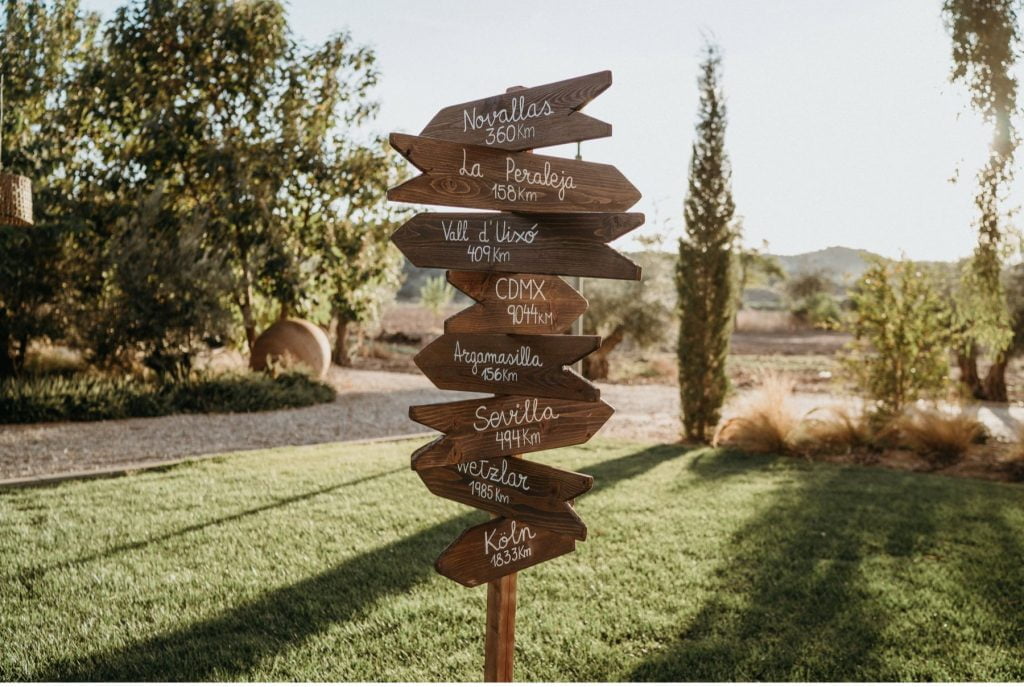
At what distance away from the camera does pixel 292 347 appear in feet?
46.0

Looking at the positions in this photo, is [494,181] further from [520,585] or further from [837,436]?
[837,436]

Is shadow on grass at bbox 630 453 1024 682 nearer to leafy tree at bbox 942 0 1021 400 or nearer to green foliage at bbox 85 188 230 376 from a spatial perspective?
leafy tree at bbox 942 0 1021 400

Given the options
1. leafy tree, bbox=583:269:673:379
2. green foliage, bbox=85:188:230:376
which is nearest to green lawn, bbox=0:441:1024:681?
green foliage, bbox=85:188:230:376

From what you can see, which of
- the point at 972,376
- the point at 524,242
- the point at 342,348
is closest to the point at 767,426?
the point at 524,242

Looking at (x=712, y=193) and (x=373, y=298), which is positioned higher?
(x=712, y=193)

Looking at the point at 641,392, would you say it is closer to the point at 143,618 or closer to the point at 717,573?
the point at 717,573

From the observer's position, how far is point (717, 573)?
4477 millimetres

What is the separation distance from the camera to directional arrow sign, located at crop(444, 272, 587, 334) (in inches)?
108

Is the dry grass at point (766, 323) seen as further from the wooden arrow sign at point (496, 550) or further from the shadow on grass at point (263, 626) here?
the wooden arrow sign at point (496, 550)

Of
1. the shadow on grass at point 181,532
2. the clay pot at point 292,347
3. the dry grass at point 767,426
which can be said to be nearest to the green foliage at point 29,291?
the clay pot at point 292,347

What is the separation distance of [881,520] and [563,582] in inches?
118

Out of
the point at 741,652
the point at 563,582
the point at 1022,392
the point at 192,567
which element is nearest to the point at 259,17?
the point at 192,567

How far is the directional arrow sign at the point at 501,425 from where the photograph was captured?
2643 millimetres

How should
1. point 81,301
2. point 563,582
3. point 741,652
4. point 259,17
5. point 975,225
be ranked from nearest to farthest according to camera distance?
point 741,652 < point 563,582 < point 975,225 < point 81,301 < point 259,17
